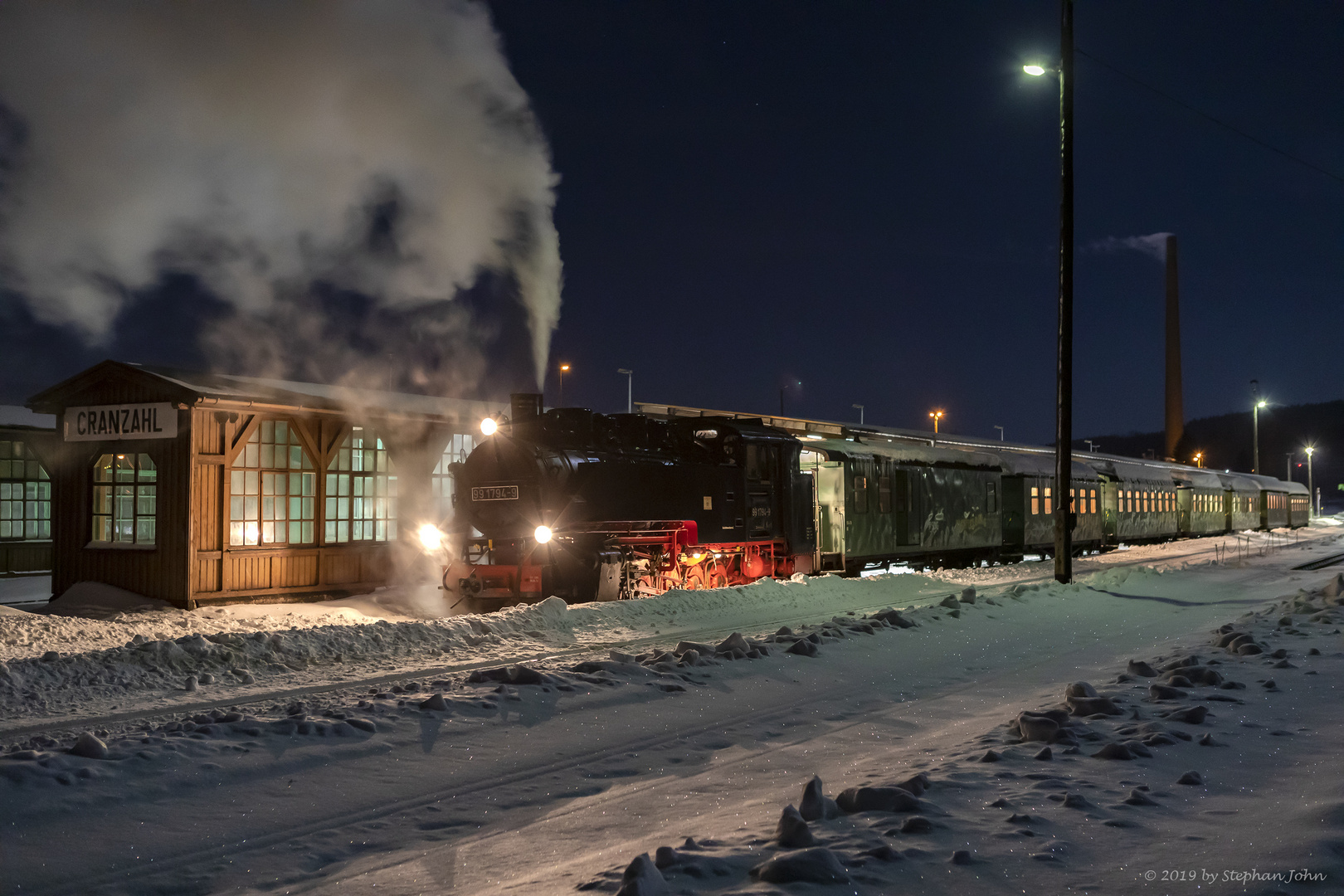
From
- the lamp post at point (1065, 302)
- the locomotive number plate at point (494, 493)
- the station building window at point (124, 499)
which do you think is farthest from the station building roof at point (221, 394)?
the lamp post at point (1065, 302)

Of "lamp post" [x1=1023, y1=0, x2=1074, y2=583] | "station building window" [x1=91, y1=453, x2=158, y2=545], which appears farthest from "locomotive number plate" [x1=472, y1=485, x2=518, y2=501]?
"lamp post" [x1=1023, y1=0, x2=1074, y2=583]

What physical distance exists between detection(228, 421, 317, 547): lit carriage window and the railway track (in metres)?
8.27

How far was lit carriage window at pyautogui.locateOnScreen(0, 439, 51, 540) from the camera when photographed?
2119 cm

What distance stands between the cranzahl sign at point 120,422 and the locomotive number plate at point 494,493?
16.8 feet

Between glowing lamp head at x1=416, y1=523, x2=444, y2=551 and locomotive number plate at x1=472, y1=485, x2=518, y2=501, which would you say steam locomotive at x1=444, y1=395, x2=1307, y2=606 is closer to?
locomotive number plate at x1=472, y1=485, x2=518, y2=501

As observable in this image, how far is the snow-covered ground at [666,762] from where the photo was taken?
13.3 feet

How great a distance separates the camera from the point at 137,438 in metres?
15.8

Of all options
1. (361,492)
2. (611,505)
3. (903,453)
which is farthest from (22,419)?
(903,453)

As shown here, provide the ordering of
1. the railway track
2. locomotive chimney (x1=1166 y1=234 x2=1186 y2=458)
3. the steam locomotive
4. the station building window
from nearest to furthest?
the railway track
the steam locomotive
the station building window
locomotive chimney (x1=1166 y1=234 x2=1186 y2=458)

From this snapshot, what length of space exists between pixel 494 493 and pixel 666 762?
354 inches

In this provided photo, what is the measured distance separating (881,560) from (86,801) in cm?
1932

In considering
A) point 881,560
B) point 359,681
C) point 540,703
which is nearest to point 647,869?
point 540,703

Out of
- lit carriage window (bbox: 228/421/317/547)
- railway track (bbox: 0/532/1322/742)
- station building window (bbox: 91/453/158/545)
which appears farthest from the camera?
lit carriage window (bbox: 228/421/317/547)

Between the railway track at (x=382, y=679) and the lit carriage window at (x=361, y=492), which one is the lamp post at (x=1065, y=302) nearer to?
the railway track at (x=382, y=679)
